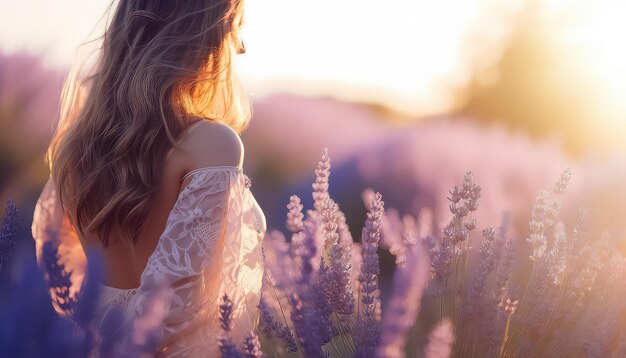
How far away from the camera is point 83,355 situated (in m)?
0.85

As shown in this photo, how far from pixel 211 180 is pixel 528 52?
331 inches

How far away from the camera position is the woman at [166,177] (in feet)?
5.01

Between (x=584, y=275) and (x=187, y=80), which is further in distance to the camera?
(x=187, y=80)

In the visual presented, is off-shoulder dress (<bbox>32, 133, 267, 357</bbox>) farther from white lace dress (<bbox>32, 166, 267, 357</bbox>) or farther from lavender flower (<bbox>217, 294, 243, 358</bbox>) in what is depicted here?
lavender flower (<bbox>217, 294, 243, 358</bbox>)

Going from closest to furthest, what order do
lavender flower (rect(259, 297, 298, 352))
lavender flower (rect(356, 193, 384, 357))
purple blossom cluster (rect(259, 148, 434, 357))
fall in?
1. purple blossom cluster (rect(259, 148, 434, 357))
2. lavender flower (rect(356, 193, 384, 357))
3. lavender flower (rect(259, 297, 298, 352))

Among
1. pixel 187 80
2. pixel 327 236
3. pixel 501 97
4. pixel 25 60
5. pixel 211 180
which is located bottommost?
pixel 501 97

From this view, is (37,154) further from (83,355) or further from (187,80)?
(83,355)

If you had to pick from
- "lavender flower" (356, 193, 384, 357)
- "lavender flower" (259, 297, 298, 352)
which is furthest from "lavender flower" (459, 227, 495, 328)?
"lavender flower" (259, 297, 298, 352)

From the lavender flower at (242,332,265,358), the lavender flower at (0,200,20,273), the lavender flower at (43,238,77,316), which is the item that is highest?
the lavender flower at (43,238,77,316)

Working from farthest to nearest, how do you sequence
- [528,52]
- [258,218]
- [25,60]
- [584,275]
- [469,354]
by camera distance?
[528,52] < [25,60] < [258,218] < [584,275] < [469,354]

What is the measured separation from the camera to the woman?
153 cm

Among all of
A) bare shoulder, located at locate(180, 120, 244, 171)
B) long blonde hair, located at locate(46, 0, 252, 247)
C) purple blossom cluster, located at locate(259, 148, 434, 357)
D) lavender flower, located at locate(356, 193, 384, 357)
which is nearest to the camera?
purple blossom cluster, located at locate(259, 148, 434, 357)

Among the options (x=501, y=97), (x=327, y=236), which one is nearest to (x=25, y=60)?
(x=327, y=236)

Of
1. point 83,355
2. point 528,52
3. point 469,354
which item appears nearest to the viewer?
point 83,355
